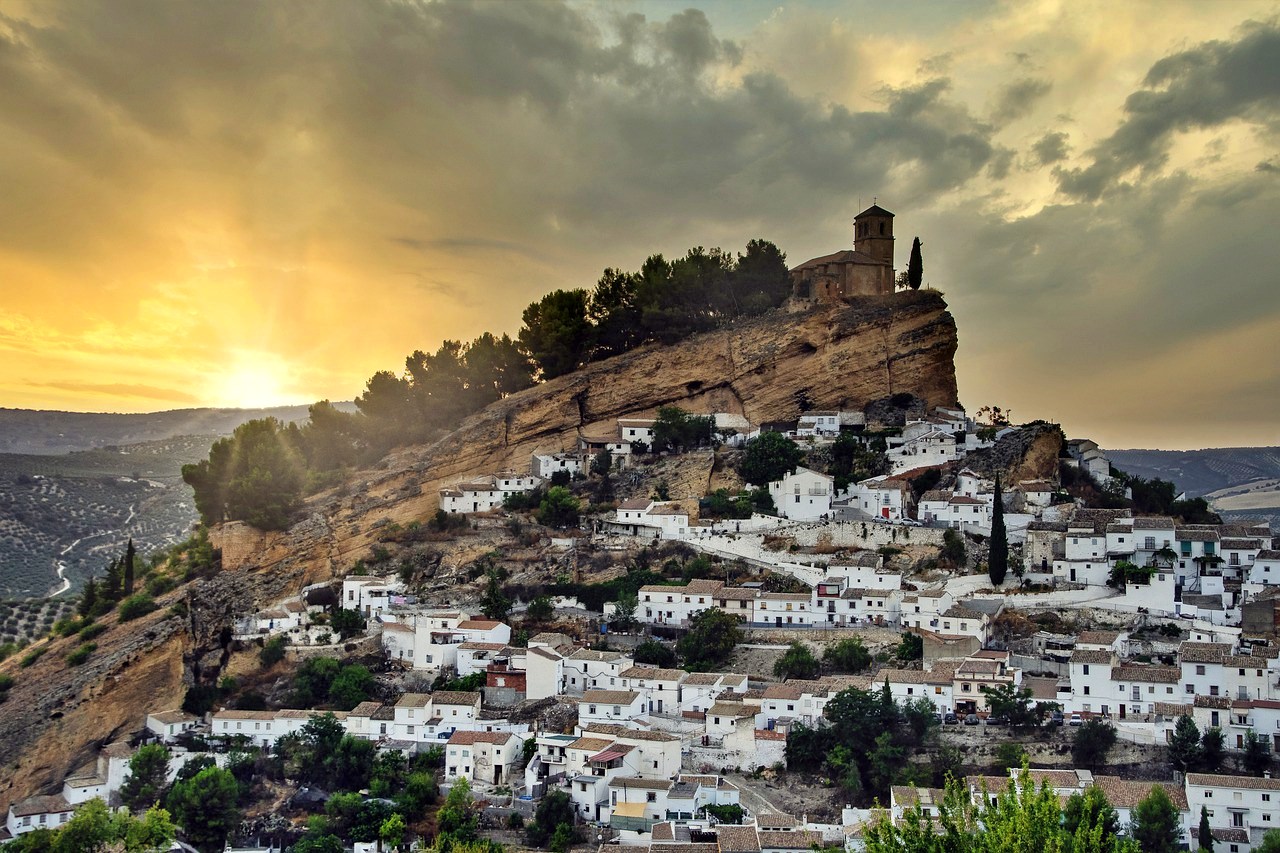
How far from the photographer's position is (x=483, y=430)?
5106cm

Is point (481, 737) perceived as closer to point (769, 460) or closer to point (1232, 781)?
point (769, 460)

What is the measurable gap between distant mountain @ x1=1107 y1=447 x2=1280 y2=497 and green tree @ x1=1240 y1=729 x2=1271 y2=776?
4286cm

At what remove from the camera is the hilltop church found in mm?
51500

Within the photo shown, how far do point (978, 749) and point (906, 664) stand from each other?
155 inches

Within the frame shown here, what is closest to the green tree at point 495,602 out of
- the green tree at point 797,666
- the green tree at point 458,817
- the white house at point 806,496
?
the green tree at point 458,817

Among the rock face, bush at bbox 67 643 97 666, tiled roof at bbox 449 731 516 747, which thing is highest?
the rock face

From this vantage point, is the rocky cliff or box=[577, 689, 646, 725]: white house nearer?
box=[577, 689, 646, 725]: white house

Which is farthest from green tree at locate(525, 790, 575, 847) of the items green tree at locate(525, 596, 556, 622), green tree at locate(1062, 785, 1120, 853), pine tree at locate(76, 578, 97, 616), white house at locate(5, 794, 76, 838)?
pine tree at locate(76, 578, 97, 616)

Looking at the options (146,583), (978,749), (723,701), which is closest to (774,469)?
→ (723,701)

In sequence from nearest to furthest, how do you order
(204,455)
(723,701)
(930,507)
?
(723,701) → (930,507) → (204,455)

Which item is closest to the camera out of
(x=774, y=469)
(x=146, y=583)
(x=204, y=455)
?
(x=774, y=469)

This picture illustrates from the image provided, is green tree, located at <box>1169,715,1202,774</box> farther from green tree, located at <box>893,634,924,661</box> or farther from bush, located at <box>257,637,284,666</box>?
bush, located at <box>257,637,284,666</box>

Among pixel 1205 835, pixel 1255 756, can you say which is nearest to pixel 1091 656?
pixel 1255 756

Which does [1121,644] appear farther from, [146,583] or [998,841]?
[146,583]
